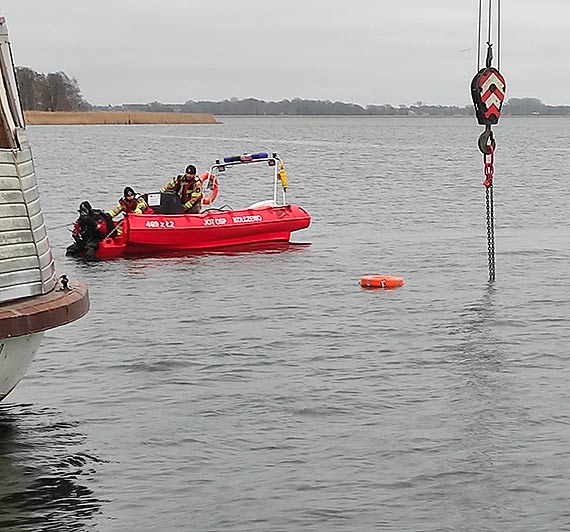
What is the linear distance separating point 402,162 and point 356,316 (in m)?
54.9

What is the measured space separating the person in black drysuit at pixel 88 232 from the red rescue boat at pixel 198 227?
0.18 meters

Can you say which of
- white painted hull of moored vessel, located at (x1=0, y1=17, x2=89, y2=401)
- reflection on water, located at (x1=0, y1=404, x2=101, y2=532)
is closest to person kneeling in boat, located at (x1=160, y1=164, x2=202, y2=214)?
reflection on water, located at (x1=0, y1=404, x2=101, y2=532)

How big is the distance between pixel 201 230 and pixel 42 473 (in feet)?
46.4

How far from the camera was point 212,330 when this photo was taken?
1551 cm

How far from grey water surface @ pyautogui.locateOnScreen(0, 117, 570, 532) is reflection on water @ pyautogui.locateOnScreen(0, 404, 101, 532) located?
0.02 metres

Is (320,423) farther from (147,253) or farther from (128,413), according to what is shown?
(147,253)

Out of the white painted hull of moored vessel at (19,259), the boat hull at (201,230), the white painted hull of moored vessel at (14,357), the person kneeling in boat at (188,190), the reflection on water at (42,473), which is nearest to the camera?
the reflection on water at (42,473)

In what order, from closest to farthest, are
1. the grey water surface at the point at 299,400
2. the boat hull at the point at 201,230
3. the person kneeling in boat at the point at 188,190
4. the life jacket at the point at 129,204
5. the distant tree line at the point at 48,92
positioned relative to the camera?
the grey water surface at the point at 299,400 → the boat hull at the point at 201,230 → the life jacket at the point at 129,204 → the person kneeling in boat at the point at 188,190 → the distant tree line at the point at 48,92

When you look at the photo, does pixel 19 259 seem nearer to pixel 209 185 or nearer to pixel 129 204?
pixel 129 204

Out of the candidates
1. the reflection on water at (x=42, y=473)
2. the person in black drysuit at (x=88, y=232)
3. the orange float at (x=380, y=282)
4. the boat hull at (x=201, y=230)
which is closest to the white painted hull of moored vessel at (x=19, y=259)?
the reflection on water at (x=42, y=473)

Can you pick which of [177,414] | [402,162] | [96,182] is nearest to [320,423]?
[177,414]

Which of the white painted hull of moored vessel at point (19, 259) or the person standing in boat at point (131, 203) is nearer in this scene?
the white painted hull of moored vessel at point (19, 259)

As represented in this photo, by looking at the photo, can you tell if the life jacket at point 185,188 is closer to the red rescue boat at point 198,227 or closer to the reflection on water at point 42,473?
the red rescue boat at point 198,227

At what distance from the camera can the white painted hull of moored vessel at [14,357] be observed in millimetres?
9578
